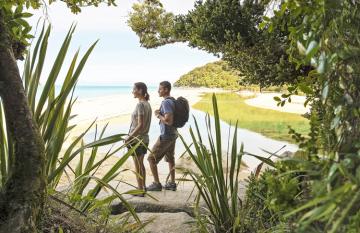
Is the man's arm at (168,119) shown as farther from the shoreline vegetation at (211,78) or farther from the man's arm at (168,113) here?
the shoreline vegetation at (211,78)

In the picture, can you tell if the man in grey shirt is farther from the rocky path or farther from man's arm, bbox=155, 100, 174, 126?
the rocky path

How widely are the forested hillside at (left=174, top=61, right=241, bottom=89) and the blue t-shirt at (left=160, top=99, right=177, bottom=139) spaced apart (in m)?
56.1

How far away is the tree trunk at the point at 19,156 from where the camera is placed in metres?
2.33

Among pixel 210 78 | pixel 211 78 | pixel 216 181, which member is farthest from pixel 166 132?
pixel 210 78

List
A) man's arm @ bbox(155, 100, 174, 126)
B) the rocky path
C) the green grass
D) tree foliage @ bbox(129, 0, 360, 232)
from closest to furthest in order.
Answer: tree foliage @ bbox(129, 0, 360, 232), the rocky path, man's arm @ bbox(155, 100, 174, 126), the green grass

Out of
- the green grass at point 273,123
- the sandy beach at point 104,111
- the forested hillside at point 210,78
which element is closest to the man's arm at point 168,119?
the green grass at point 273,123

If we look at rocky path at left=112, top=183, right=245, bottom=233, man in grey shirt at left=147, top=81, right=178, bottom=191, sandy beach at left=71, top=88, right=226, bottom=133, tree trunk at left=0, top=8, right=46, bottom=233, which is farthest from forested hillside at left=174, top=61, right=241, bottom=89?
tree trunk at left=0, top=8, right=46, bottom=233

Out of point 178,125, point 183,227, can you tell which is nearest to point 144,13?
point 178,125

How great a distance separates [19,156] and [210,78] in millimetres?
76087

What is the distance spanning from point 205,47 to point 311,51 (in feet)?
17.4

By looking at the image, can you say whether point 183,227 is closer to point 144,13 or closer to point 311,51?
point 311,51

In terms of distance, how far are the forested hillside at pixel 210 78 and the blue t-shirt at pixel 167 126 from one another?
5613 cm

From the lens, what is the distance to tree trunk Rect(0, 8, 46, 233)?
2.33 meters

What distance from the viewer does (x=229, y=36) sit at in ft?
18.9
